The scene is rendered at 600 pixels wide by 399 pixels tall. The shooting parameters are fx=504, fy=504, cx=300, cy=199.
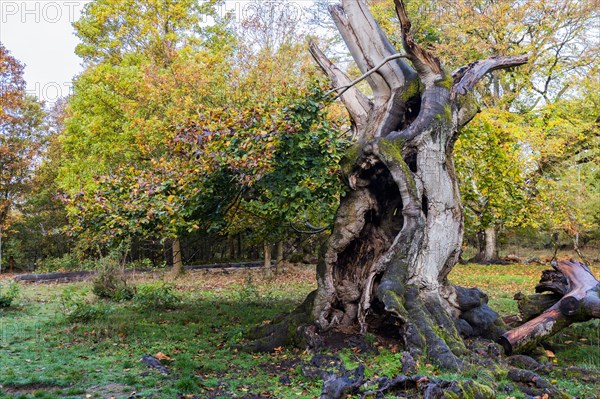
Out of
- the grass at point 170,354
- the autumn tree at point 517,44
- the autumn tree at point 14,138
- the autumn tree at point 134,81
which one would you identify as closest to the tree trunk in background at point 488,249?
the autumn tree at point 517,44

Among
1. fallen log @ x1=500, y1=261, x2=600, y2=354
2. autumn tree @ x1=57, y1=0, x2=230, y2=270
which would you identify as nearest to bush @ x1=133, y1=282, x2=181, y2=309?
autumn tree @ x1=57, y1=0, x2=230, y2=270

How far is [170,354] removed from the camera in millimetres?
7949

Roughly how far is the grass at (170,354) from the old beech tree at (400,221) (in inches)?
30.0

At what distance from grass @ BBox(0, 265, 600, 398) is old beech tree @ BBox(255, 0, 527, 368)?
0.76m

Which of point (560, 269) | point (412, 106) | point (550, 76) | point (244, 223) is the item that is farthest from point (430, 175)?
point (550, 76)

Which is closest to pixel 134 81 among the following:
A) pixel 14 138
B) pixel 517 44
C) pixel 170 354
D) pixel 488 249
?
pixel 14 138

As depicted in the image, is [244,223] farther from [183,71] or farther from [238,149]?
[183,71]

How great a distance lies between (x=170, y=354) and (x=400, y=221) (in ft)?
14.7

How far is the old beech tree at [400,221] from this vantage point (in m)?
7.89

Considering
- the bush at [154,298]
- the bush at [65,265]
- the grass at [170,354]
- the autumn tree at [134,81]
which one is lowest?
the grass at [170,354]

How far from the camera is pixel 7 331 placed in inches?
373

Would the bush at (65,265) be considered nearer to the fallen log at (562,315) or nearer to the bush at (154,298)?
the bush at (154,298)

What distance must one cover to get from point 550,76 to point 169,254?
2044 centimetres

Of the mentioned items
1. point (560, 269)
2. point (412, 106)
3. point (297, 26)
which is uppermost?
point (297, 26)
